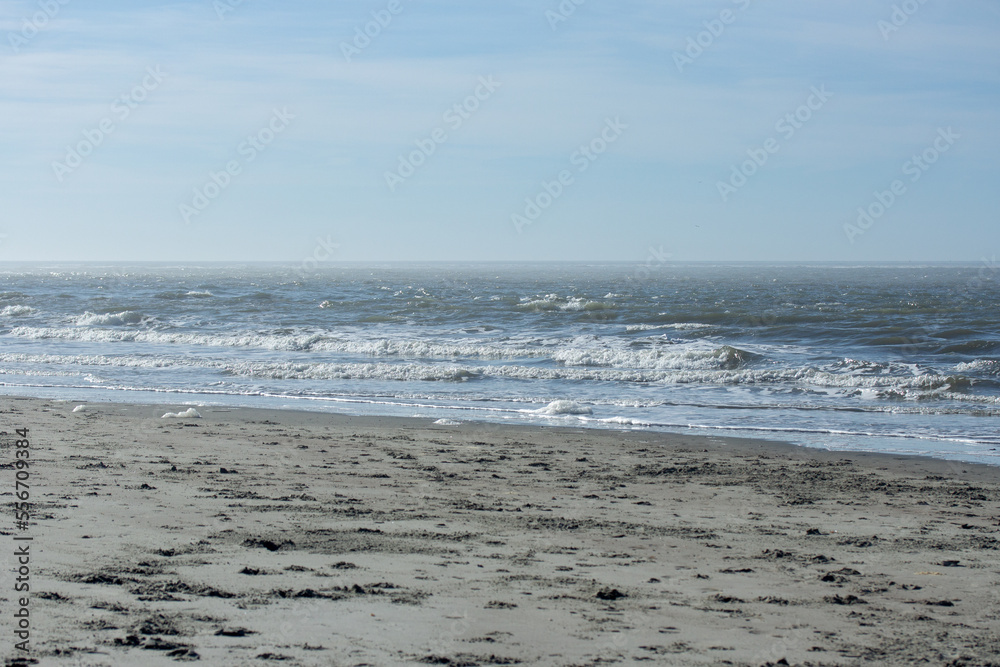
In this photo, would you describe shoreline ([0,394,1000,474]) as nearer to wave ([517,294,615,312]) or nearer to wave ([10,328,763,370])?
wave ([10,328,763,370])

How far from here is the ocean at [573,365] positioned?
13133mm

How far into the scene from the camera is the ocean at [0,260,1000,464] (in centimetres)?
1313

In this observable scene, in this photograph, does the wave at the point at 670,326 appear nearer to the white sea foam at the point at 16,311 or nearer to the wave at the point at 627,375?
the wave at the point at 627,375

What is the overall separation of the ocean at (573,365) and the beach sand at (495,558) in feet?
11.8

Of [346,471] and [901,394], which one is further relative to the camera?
[901,394]

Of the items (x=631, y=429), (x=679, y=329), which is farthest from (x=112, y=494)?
(x=679, y=329)

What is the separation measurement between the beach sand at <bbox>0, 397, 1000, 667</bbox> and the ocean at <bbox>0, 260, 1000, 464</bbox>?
3588 mm

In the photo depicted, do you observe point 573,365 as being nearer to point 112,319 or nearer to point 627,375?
point 627,375

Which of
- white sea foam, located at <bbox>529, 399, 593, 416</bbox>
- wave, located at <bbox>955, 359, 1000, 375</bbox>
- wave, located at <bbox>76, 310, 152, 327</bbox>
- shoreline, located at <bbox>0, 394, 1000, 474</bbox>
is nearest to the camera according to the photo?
shoreline, located at <bbox>0, 394, 1000, 474</bbox>

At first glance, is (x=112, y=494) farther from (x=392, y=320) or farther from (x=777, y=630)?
(x=392, y=320)

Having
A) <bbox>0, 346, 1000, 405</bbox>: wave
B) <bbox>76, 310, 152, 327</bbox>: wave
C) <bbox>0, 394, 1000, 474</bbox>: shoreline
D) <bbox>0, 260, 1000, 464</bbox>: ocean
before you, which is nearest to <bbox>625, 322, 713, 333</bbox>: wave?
<bbox>0, 260, 1000, 464</bbox>: ocean

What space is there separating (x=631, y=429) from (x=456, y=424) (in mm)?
2498

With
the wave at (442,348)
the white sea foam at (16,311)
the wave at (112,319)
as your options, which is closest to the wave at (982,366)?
the wave at (442,348)

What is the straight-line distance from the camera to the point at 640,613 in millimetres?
4160
